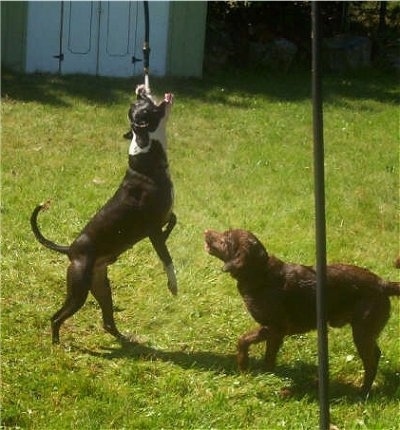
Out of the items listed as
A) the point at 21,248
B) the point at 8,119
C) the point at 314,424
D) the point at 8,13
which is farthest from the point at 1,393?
the point at 8,13

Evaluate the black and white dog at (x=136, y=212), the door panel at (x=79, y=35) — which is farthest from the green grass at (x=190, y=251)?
the door panel at (x=79, y=35)

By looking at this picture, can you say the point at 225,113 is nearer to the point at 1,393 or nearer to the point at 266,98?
the point at 266,98

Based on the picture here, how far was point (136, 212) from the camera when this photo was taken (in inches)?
176

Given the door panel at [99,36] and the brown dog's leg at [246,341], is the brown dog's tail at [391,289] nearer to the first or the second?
the brown dog's leg at [246,341]

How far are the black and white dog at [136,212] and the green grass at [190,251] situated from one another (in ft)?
1.65

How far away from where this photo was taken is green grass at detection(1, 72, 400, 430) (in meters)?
4.32

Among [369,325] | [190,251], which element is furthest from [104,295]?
[190,251]

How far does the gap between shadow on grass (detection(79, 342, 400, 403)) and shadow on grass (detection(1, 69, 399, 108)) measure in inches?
302

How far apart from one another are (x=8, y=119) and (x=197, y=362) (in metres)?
7.01

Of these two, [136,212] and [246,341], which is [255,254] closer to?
[246,341]

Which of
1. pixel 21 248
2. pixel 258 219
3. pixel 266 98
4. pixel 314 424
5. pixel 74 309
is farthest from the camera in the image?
pixel 266 98

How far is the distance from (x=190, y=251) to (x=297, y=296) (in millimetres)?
2378

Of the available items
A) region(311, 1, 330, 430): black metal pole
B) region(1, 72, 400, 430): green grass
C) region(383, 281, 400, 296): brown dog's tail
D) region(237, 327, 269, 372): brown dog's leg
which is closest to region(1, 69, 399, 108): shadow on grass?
region(1, 72, 400, 430): green grass

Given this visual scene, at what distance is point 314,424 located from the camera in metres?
4.17
